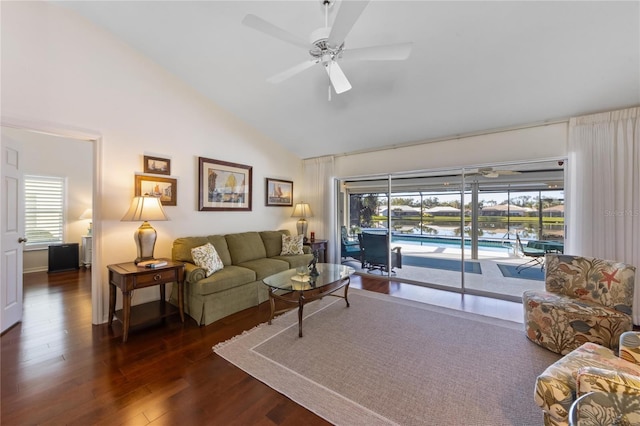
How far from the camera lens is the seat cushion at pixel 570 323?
2.19 m

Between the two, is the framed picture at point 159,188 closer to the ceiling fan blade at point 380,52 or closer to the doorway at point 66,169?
the doorway at point 66,169

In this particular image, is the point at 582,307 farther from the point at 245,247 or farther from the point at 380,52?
the point at 245,247

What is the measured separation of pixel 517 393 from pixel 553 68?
3131 millimetres

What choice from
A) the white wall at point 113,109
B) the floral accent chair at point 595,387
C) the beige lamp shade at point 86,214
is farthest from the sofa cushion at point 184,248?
the beige lamp shade at point 86,214

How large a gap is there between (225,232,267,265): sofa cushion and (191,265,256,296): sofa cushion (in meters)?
0.45

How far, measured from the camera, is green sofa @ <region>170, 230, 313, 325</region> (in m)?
2.92

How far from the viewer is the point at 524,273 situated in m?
4.96

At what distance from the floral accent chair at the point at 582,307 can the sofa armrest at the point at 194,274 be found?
358 centimetres

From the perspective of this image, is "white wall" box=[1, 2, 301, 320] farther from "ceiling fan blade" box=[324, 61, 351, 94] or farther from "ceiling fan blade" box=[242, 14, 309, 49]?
"ceiling fan blade" box=[324, 61, 351, 94]

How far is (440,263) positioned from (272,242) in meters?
4.02

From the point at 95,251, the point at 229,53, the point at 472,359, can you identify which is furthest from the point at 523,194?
the point at 95,251

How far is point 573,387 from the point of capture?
1335mm

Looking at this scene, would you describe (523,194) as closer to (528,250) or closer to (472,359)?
(528,250)


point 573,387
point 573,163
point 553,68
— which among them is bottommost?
point 573,387
